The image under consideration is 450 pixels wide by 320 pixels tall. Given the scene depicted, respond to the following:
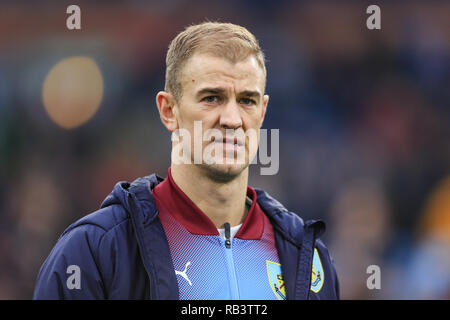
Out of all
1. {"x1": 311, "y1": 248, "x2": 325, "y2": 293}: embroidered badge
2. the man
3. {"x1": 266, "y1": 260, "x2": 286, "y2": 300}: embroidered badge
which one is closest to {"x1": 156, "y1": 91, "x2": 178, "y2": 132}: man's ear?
the man

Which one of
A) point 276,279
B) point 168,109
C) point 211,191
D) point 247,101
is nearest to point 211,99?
point 247,101

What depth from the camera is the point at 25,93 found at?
777cm

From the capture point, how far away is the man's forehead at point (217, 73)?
99.8 inches

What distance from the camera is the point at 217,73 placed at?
2.54 metres

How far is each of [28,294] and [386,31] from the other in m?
5.81

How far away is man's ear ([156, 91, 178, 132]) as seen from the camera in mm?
2719

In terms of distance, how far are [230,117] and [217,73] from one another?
7.9 inches

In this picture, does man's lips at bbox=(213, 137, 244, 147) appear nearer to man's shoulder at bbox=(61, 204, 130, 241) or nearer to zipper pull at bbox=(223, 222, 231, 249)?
zipper pull at bbox=(223, 222, 231, 249)

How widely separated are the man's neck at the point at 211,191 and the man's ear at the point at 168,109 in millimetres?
196

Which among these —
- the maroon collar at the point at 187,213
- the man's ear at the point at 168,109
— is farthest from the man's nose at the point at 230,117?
the maroon collar at the point at 187,213

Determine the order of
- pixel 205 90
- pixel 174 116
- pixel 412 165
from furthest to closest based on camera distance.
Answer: pixel 412 165 < pixel 174 116 < pixel 205 90
